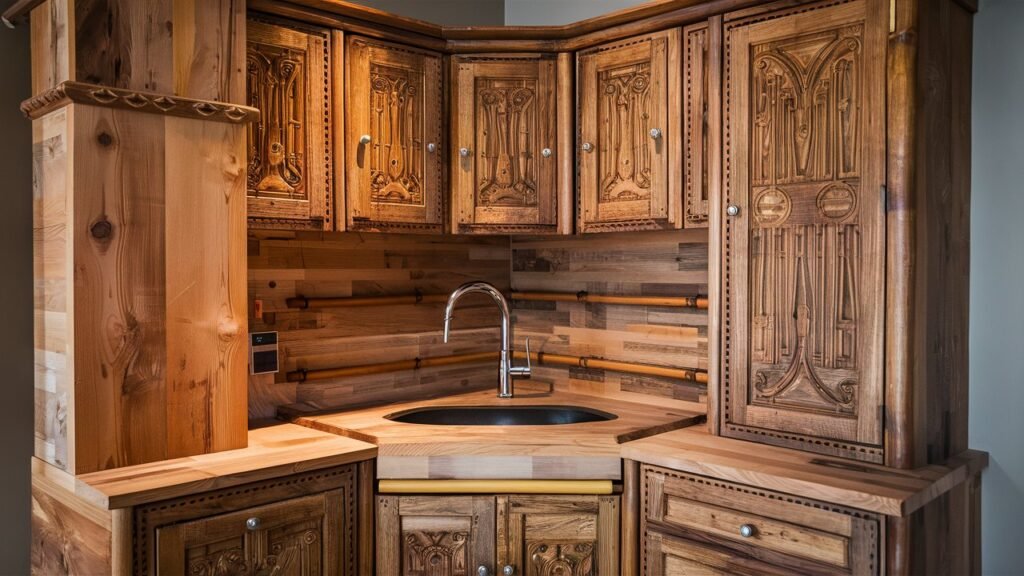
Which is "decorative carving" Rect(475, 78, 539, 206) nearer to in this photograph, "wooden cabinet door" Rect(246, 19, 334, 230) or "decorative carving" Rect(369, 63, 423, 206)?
"decorative carving" Rect(369, 63, 423, 206)

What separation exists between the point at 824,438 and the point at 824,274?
1.40 ft

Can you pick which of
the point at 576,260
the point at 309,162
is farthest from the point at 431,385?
the point at 309,162

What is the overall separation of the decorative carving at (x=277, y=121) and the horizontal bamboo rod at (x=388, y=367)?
64 centimetres

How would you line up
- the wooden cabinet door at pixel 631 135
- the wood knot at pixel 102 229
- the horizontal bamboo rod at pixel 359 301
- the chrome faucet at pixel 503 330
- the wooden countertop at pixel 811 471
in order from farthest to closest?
the chrome faucet at pixel 503 330 → the horizontal bamboo rod at pixel 359 301 → the wooden cabinet door at pixel 631 135 → the wood knot at pixel 102 229 → the wooden countertop at pixel 811 471

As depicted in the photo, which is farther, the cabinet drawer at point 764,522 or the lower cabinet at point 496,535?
the lower cabinet at point 496,535

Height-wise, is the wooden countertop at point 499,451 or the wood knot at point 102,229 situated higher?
the wood knot at point 102,229

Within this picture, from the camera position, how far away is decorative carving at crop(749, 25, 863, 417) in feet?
7.02

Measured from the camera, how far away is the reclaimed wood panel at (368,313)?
2758 millimetres

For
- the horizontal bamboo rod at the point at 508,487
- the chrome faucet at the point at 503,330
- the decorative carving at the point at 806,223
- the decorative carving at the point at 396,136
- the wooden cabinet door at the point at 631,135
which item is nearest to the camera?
the decorative carving at the point at 806,223

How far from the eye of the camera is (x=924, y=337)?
209cm

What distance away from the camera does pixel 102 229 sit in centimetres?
202

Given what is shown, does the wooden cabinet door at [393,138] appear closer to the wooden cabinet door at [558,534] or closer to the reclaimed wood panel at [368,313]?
the reclaimed wood panel at [368,313]

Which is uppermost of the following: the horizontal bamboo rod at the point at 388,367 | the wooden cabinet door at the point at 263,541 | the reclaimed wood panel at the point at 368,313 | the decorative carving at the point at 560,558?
the reclaimed wood panel at the point at 368,313

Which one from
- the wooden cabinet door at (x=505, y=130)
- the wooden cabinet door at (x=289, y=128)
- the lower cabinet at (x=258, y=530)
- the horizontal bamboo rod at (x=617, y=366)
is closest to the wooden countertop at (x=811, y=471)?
the horizontal bamboo rod at (x=617, y=366)
